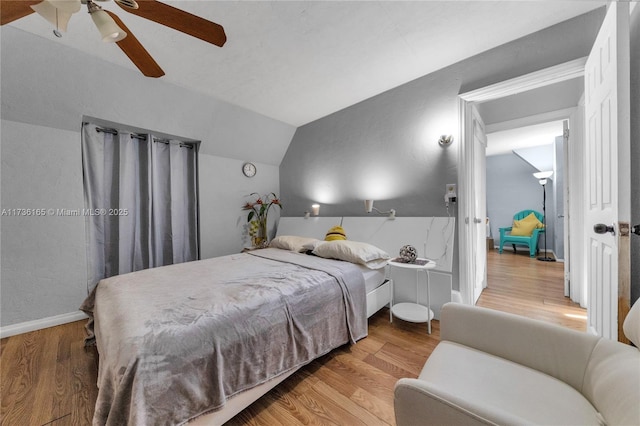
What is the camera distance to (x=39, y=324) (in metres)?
2.19

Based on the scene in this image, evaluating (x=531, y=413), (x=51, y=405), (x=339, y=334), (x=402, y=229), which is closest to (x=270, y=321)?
(x=339, y=334)

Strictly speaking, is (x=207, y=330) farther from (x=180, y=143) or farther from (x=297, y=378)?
(x=180, y=143)

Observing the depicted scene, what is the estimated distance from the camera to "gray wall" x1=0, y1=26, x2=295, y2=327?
1.91 meters

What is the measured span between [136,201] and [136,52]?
2.12m

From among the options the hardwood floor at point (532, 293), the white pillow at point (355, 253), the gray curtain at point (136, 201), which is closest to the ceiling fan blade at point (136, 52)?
the gray curtain at point (136, 201)

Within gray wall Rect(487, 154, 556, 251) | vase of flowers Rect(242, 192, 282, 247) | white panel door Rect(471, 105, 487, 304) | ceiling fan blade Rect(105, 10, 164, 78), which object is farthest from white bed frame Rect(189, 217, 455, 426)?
gray wall Rect(487, 154, 556, 251)

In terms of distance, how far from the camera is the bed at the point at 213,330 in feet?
3.04

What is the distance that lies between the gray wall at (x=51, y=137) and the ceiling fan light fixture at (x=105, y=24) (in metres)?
1.38

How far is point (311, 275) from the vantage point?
5.89ft

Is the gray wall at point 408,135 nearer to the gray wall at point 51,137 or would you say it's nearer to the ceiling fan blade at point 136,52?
the gray wall at point 51,137

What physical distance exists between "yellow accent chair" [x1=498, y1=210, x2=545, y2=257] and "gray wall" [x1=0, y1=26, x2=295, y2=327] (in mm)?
6319

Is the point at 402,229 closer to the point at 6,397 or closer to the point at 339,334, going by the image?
the point at 339,334

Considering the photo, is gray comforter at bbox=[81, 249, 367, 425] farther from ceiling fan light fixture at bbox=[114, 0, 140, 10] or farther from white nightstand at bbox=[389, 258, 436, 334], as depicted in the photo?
ceiling fan light fixture at bbox=[114, 0, 140, 10]

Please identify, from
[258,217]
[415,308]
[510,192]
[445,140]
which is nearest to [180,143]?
[258,217]
